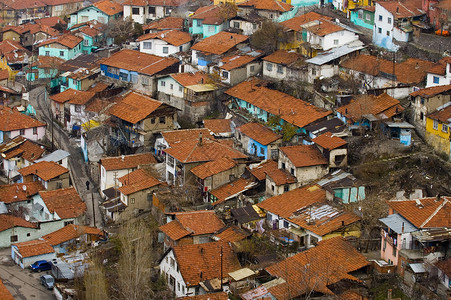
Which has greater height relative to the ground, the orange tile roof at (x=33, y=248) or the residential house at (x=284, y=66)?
the residential house at (x=284, y=66)


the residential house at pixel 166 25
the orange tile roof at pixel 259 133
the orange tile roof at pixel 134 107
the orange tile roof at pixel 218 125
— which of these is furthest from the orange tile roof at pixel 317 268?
the residential house at pixel 166 25

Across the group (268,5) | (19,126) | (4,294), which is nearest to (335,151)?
(4,294)

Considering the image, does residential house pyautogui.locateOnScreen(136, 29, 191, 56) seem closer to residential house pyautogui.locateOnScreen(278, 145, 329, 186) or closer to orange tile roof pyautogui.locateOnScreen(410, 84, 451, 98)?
residential house pyautogui.locateOnScreen(278, 145, 329, 186)

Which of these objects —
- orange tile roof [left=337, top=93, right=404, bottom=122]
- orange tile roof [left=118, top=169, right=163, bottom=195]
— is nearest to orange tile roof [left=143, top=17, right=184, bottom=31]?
orange tile roof [left=118, top=169, right=163, bottom=195]

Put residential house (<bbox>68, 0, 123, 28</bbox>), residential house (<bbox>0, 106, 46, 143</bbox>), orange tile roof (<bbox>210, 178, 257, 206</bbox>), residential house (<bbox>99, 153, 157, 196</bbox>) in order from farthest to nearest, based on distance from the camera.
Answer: residential house (<bbox>68, 0, 123, 28</bbox>) → residential house (<bbox>0, 106, 46, 143</bbox>) → residential house (<bbox>99, 153, 157, 196</bbox>) → orange tile roof (<bbox>210, 178, 257, 206</bbox>)

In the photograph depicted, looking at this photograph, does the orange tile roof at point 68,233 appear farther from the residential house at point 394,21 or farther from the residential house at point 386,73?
the residential house at point 394,21

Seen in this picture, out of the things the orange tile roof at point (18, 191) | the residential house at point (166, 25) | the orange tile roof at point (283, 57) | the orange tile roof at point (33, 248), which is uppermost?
the orange tile roof at point (283, 57)
